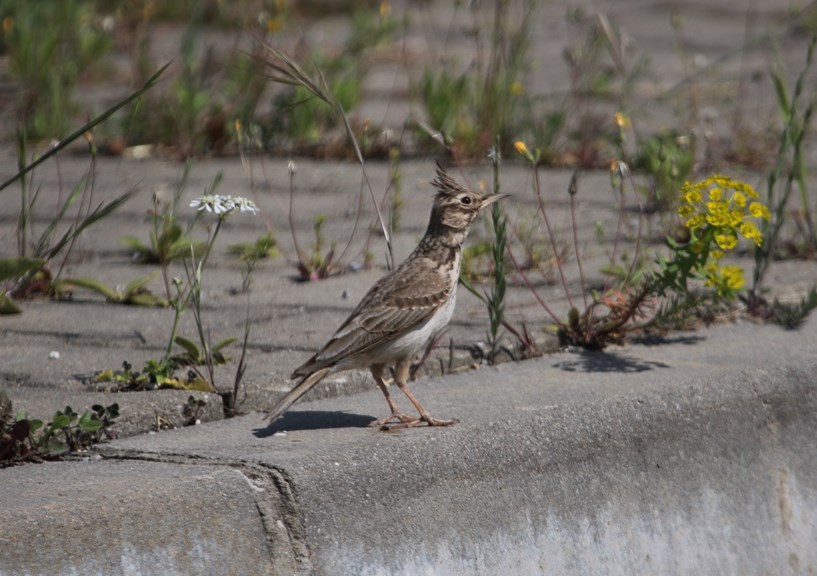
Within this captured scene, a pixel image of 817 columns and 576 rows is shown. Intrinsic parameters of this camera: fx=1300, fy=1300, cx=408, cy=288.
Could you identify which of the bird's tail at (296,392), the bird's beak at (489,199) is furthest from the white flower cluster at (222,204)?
the bird's beak at (489,199)

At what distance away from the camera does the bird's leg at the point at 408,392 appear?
11.0 feet

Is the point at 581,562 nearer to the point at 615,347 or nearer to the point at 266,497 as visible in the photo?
the point at 266,497

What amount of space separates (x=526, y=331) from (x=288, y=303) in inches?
39.6

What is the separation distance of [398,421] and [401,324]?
0.33m

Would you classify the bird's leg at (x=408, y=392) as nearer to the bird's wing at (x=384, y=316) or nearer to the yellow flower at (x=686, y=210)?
the bird's wing at (x=384, y=316)

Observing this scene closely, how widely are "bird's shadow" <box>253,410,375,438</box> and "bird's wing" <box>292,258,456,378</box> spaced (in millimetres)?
141

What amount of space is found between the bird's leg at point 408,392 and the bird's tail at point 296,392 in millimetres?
244

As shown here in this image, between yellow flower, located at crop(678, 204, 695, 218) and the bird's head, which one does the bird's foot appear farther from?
yellow flower, located at crop(678, 204, 695, 218)

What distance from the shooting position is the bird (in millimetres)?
3512

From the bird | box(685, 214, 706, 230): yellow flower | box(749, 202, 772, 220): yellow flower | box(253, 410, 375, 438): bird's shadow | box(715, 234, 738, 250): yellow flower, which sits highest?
box(749, 202, 772, 220): yellow flower

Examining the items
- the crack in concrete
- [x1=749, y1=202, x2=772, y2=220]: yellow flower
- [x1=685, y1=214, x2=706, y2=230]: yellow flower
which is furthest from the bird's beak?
the crack in concrete

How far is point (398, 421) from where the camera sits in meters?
3.44

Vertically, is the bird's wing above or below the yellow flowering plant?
below

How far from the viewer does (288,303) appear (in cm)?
483
